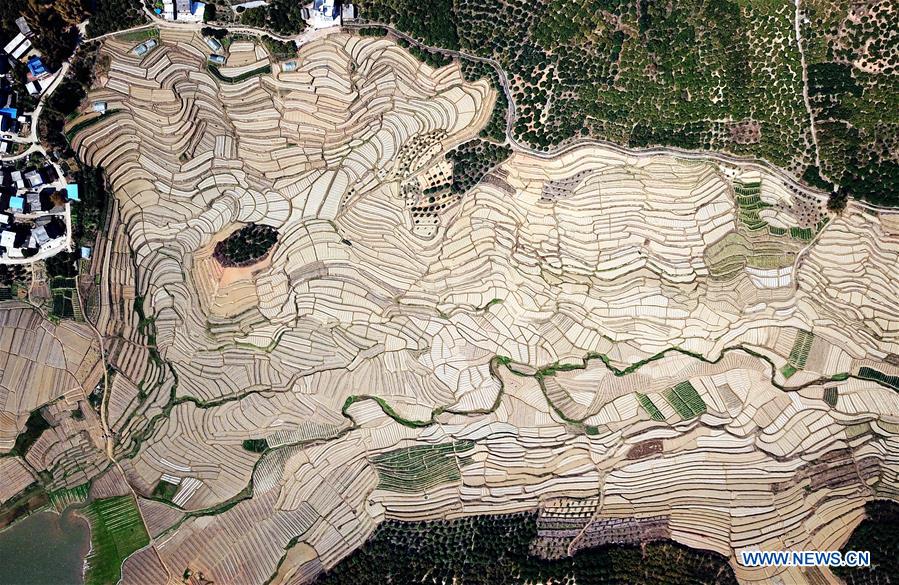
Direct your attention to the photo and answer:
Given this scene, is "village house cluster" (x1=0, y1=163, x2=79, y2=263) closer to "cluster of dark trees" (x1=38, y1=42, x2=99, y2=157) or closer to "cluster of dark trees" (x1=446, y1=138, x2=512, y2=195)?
"cluster of dark trees" (x1=38, y1=42, x2=99, y2=157)

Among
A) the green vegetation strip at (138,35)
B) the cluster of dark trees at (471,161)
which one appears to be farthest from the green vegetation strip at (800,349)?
the green vegetation strip at (138,35)

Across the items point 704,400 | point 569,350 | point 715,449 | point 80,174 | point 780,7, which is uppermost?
point 780,7

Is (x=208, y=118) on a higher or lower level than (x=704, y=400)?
higher

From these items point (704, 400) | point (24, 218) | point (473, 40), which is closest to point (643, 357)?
point (704, 400)

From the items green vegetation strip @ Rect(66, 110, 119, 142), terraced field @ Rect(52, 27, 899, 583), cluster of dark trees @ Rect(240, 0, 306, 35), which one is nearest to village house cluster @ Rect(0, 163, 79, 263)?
green vegetation strip @ Rect(66, 110, 119, 142)

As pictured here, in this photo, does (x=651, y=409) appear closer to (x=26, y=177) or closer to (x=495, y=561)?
(x=495, y=561)

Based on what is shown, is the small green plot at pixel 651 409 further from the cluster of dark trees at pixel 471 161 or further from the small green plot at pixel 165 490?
the small green plot at pixel 165 490

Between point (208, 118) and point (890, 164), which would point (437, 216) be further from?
point (890, 164)
